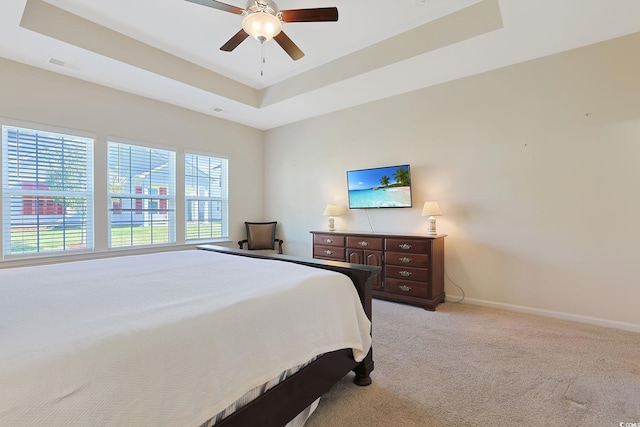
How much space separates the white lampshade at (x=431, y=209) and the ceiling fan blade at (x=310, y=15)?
2324 millimetres

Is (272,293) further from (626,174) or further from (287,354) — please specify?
(626,174)

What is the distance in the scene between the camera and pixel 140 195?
170 inches

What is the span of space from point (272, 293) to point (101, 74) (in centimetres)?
380

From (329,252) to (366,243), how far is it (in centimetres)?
63

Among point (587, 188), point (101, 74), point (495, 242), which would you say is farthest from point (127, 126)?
point (587, 188)

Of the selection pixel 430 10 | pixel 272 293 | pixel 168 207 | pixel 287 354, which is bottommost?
pixel 287 354

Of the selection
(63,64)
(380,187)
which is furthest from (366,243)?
(63,64)

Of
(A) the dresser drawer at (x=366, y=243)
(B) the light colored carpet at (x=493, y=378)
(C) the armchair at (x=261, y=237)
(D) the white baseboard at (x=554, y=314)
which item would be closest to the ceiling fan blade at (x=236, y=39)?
(A) the dresser drawer at (x=366, y=243)

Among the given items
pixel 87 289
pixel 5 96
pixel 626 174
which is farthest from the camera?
pixel 5 96

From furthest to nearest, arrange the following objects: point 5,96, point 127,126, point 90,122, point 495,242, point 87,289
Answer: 1. point 127,126
2. point 90,122
3. point 495,242
4. point 5,96
5. point 87,289

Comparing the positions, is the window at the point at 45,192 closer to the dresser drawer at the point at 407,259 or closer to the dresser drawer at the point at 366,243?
the dresser drawer at the point at 366,243

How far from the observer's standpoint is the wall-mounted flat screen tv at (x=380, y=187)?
13.4 ft

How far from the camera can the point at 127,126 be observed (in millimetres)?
4121

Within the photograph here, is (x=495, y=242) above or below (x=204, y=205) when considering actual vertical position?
below
